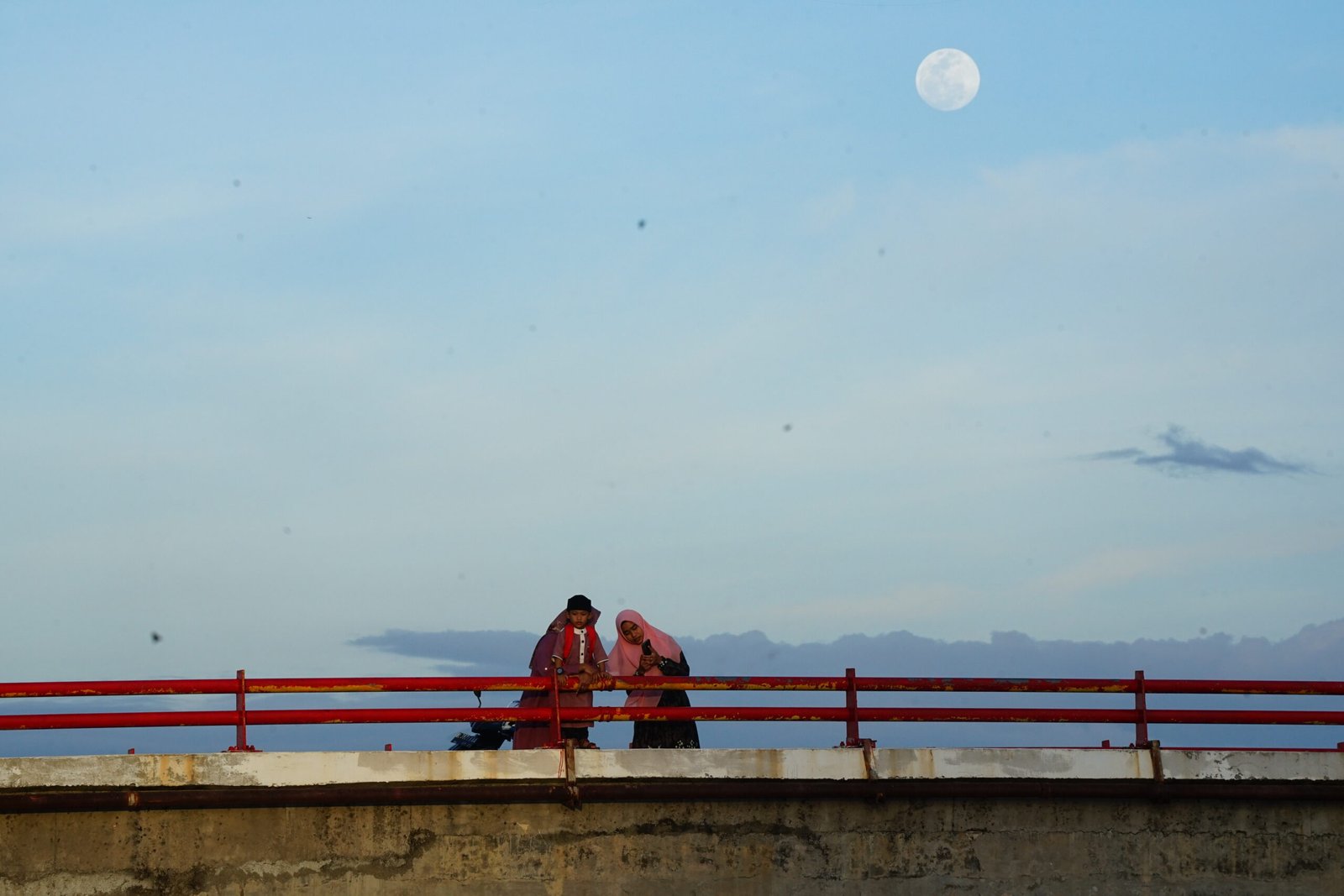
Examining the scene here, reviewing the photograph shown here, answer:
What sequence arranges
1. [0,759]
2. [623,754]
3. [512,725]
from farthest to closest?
1. [512,725]
2. [623,754]
3. [0,759]

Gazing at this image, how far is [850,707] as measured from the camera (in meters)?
12.8

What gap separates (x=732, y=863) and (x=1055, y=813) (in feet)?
8.47

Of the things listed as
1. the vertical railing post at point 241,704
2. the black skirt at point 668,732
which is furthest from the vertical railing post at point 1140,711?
the vertical railing post at point 241,704

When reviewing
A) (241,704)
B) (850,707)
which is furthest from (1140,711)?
(241,704)

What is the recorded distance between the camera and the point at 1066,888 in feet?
42.1

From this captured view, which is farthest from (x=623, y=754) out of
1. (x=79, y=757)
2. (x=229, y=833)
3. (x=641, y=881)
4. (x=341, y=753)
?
(x=79, y=757)

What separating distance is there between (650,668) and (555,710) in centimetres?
193

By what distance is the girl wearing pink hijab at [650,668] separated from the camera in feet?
45.3

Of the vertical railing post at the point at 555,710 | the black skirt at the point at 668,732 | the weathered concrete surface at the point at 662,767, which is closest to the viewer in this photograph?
the weathered concrete surface at the point at 662,767

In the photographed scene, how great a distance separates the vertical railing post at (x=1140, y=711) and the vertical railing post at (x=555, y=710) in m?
4.60

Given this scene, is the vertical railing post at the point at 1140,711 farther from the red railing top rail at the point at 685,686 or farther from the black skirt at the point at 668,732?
the black skirt at the point at 668,732

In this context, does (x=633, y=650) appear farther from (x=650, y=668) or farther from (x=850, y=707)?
(x=850, y=707)

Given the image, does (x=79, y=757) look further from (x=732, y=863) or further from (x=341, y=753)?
(x=732, y=863)

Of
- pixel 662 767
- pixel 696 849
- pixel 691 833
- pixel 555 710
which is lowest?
pixel 696 849
